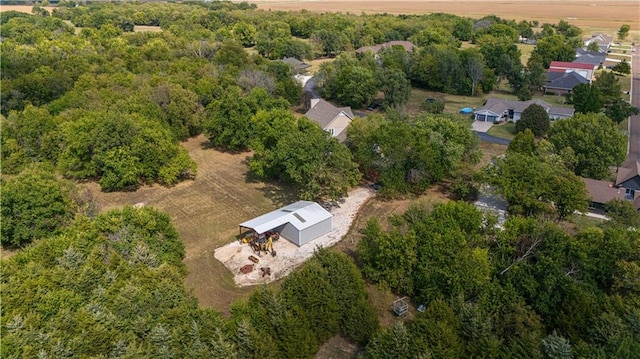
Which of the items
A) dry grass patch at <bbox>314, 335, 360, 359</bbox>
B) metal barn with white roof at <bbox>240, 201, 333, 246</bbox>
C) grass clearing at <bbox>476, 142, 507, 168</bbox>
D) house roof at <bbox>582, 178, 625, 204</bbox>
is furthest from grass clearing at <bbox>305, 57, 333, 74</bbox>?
dry grass patch at <bbox>314, 335, 360, 359</bbox>

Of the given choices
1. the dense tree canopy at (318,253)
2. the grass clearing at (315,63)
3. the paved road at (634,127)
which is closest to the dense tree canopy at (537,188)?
the dense tree canopy at (318,253)

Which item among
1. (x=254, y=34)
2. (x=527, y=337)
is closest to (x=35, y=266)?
(x=527, y=337)

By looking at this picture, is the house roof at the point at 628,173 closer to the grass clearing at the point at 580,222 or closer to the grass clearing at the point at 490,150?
the grass clearing at the point at 580,222

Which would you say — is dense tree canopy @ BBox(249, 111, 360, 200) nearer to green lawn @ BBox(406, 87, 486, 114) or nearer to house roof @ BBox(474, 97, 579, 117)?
green lawn @ BBox(406, 87, 486, 114)

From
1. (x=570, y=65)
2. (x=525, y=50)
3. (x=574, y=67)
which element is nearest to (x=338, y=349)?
(x=574, y=67)

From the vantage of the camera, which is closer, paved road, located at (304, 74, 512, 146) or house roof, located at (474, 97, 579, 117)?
paved road, located at (304, 74, 512, 146)
